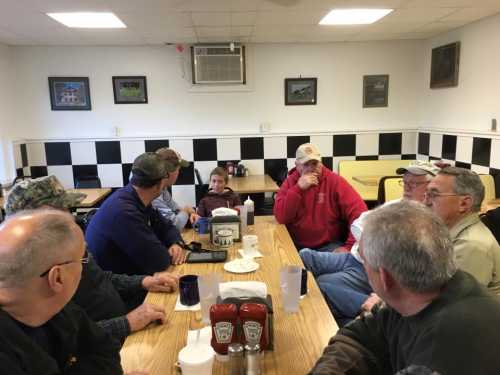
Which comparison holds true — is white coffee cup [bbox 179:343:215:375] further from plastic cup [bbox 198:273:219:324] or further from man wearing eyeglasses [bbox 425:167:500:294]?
man wearing eyeglasses [bbox 425:167:500:294]

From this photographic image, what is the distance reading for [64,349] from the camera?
1146 millimetres

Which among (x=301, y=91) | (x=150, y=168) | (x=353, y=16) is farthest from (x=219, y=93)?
(x=150, y=168)

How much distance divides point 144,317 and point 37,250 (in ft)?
1.98

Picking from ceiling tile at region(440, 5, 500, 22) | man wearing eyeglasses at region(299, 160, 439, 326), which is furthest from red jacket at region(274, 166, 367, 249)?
ceiling tile at region(440, 5, 500, 22)

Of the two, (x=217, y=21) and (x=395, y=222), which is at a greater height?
(x=217, y=21)

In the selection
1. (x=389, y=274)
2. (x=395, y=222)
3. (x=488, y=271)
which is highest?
(x=395, y=222)

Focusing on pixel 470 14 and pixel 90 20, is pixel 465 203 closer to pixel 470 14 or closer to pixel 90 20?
pixel 470 14

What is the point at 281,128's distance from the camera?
16.4 ft

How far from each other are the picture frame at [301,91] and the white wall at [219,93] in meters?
0.07

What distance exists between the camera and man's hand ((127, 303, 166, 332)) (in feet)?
4.68

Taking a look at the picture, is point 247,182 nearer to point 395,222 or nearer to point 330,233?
point 330,233

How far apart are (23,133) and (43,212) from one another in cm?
440

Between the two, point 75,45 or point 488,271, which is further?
point 75,45

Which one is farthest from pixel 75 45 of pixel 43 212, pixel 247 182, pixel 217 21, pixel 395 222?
pixel 395 222
